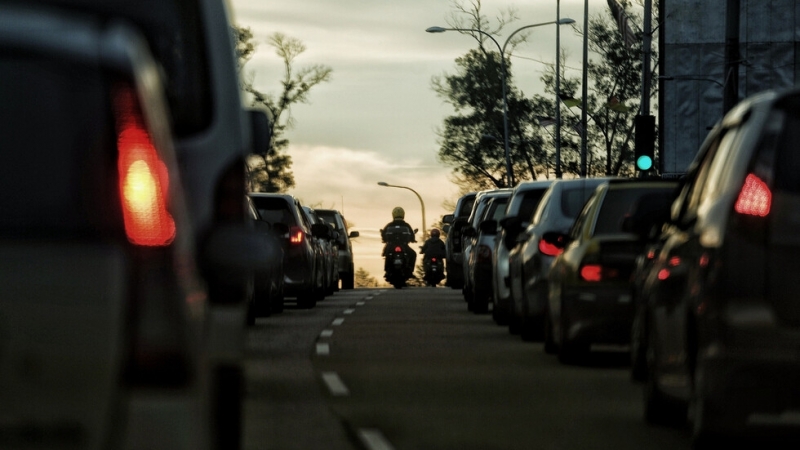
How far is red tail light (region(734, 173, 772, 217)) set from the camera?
290 inches

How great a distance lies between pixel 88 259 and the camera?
438 cm

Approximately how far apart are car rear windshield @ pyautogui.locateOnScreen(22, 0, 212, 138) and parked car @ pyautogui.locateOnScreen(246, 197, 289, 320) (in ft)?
39.6

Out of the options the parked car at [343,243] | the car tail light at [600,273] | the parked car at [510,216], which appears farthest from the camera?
the parked car at [343,243]

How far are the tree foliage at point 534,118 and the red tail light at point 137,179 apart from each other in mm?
69760

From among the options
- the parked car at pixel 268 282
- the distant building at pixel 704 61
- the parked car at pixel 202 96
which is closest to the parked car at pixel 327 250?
the parked car at pixel 268 282

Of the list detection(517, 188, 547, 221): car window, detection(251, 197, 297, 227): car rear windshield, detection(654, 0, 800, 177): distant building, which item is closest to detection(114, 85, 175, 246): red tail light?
detection(517, 188, 547, 221): car window

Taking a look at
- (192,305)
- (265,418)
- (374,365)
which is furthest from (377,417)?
(192,305)

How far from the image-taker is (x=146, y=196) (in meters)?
4.49

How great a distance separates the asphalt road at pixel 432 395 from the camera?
9.24 meters

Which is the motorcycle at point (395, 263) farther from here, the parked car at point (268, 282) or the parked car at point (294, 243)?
the parked car at point (268, 282)

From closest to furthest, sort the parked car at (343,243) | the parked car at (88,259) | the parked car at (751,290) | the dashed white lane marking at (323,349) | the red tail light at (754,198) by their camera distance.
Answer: the parked car at (88,259), the parked car at (751,290), the red tail light at (754,198), the dashed white lane marking at (323,349), the parked car at (343,243)

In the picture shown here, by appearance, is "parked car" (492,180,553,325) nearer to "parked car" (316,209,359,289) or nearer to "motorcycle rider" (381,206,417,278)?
"parked car" (316,209,359,289)

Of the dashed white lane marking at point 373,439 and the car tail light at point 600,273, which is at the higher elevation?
the car tail light at point 600,273

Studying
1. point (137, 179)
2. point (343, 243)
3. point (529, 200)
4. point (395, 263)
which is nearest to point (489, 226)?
point (529, 200)
